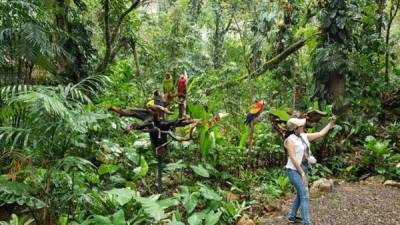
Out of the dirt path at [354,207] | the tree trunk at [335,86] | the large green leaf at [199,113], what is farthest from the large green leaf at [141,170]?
the tree trunk at [335,86]

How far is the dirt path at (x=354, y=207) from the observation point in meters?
4.36

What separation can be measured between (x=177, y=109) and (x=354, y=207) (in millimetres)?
2392

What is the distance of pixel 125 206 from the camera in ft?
11.4

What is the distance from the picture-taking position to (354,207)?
4785 mm

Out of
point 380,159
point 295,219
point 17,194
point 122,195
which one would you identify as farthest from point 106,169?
point 380,159

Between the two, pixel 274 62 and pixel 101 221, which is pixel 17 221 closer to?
pixel 101 221

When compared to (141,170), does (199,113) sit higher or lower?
higher

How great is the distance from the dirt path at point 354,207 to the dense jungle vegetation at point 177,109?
16.0 inches

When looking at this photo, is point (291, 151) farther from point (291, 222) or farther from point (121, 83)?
point (121, 83)

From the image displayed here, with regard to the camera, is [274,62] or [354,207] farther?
[274,62]

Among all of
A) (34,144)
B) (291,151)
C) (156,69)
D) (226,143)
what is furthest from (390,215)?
(156,69)

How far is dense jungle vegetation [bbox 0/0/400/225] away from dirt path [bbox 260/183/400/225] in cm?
41

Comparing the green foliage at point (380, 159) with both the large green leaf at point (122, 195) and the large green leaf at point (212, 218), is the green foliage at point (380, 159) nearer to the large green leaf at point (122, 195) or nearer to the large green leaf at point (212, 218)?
the large green leaf at point (212, 218)

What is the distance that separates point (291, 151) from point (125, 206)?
1494mm
